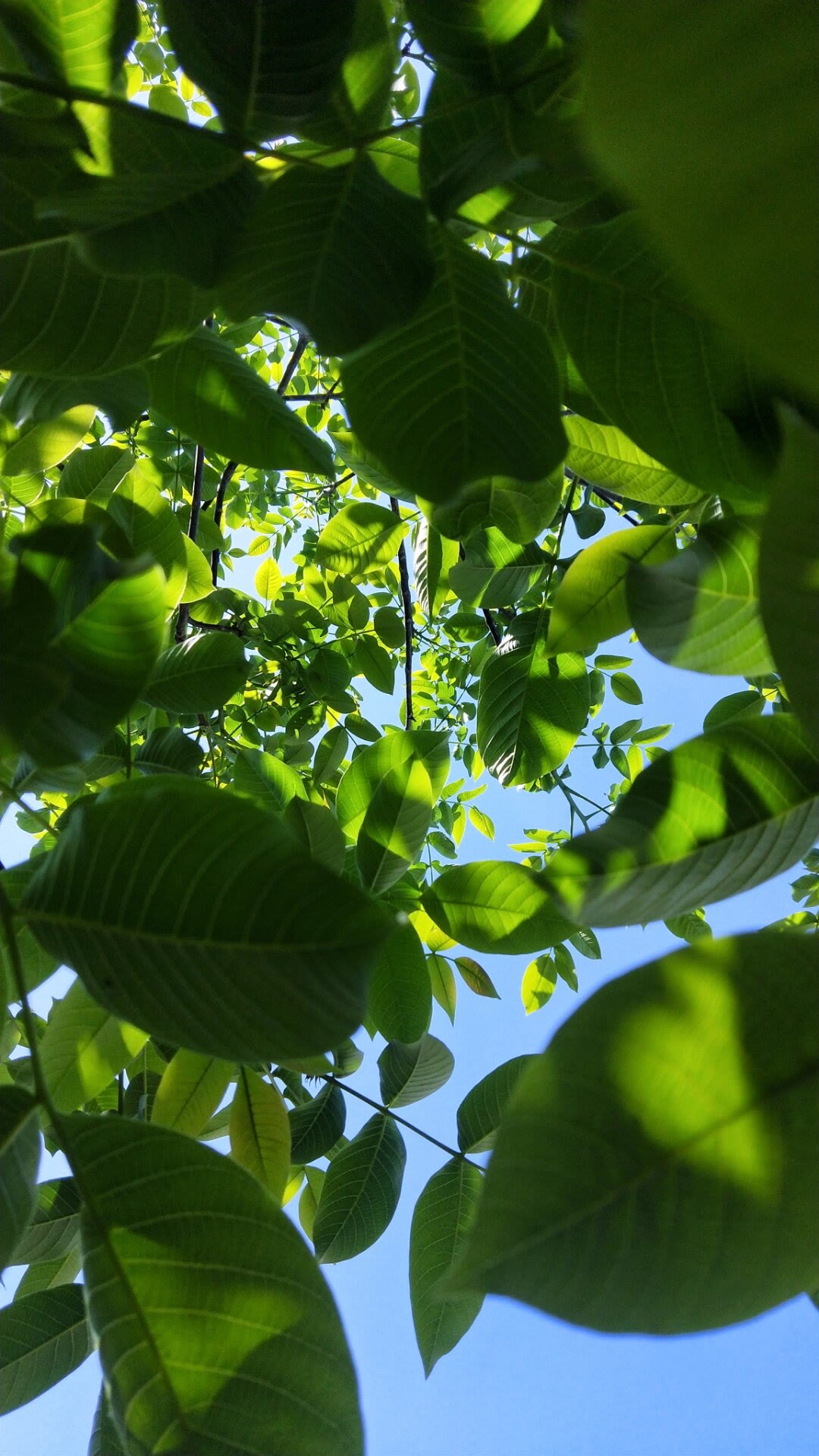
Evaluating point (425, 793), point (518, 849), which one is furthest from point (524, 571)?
point (518, 849)

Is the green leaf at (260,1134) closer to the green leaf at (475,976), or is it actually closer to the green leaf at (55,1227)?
the green leaf at (55,1227)

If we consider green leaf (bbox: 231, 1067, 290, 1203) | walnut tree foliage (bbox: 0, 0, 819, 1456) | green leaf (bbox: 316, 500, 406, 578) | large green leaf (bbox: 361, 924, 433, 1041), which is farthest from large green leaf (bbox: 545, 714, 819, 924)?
green leaf (bbox: 316, 500, 406, 578)

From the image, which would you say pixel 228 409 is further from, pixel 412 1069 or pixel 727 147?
pixel 412 1069

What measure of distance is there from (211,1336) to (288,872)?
318mm

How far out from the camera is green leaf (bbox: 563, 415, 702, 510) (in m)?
0.76

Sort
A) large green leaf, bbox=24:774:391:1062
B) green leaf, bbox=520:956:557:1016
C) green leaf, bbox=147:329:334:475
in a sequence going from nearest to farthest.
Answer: large green leaf, bbox=24:774:391:1062 < green leaf, bbox=147:329:334:475 < green leaf, bbox=520:956:557:1016

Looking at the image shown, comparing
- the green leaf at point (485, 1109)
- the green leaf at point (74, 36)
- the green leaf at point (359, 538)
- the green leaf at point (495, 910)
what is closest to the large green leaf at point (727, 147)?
the green leaf at point (74, 36)

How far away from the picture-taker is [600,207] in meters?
0.59

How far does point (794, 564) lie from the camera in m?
0.33

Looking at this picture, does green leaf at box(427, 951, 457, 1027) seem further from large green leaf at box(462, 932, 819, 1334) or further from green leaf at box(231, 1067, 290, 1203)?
large green leaf at box(462, 932, 819, 1334)

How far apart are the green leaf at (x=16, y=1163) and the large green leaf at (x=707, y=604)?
0.51 meters

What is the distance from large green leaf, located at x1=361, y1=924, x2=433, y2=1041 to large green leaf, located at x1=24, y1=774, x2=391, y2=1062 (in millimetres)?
469

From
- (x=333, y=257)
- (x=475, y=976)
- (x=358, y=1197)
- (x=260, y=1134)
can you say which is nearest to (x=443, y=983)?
(x=475, y=976)

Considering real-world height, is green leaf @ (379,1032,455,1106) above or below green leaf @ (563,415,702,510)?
below
